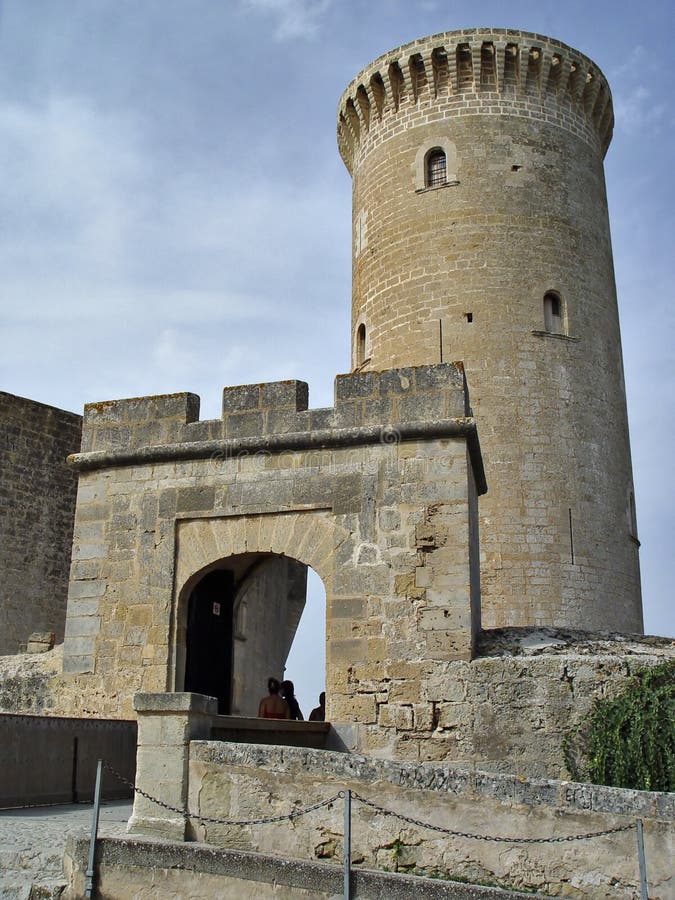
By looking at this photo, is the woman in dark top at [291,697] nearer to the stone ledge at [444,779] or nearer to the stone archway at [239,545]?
the stone archway at [239,545]

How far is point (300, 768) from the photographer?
20.3 feet

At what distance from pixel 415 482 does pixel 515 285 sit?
30.5 feet

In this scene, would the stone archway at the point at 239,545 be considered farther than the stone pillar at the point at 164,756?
Yes

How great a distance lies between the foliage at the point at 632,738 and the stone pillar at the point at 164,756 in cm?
301

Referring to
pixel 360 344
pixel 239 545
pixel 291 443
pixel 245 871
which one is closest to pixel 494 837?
pixel 245 871

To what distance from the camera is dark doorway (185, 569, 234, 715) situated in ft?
33.3

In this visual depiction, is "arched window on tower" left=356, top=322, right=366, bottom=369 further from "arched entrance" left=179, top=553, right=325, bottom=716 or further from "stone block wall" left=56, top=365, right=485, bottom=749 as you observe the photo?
"stone block wall" left=56, top=365, right=485, bottom=749

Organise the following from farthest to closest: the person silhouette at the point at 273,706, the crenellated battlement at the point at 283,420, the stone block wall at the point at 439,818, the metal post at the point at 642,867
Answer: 1. the person silhouette at the point at 273,706
2. the crenellated battlement at the point at 283,420
3. the stone block wall at the point at 439,818
4. the metal post at the point at 642,867

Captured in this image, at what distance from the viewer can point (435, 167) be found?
19016 millimetres

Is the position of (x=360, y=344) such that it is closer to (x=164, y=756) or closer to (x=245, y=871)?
(x=164, y=756)

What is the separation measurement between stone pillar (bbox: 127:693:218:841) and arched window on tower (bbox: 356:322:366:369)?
1314 cm

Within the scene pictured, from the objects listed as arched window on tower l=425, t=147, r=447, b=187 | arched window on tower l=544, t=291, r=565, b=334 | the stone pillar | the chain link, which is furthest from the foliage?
arched window on tower l=425, t=147, r=447, b=187

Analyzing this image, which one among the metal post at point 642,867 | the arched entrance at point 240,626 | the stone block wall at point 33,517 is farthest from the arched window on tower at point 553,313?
the metal post at point 642,867

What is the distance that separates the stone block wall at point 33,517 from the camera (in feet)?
53.7
